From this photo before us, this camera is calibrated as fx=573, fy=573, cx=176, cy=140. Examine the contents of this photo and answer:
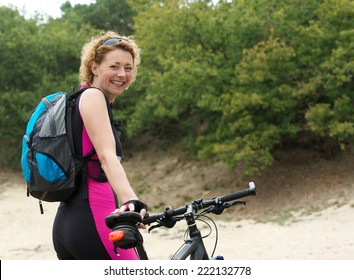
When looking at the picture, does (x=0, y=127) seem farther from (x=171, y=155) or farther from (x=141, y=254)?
(x=141, y=254)

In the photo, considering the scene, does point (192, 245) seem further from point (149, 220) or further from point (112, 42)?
point (112, 42)

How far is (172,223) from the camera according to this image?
2.41 metres

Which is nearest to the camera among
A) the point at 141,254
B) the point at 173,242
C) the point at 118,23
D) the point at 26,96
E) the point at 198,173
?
the point at 141,254

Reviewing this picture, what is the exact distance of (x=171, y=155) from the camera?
20.3m

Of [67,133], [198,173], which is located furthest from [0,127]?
[67,133]

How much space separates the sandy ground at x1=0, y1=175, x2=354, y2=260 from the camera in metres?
10.1

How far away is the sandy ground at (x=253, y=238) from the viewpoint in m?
10.1

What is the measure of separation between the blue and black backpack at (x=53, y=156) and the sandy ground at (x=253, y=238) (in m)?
7.31

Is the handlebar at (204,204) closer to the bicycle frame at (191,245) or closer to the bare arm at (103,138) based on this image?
the bicycle frame at (191,245)

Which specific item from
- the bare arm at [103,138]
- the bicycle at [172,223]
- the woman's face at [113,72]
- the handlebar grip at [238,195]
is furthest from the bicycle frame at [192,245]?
the woman's face at [113,72]

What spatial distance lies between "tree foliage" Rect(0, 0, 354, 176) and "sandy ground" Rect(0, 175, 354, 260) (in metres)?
Result: 2.49

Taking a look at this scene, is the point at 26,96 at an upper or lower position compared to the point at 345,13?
lower

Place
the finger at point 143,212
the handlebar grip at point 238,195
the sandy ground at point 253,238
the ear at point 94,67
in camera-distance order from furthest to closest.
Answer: the sandy ground at point 253,238
the ear at point 94,67
the handlebar grip at point 238,195
the finger at point 143,212

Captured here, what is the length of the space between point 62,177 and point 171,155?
18.0m
